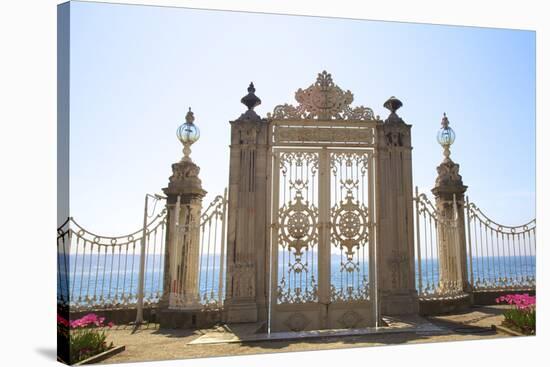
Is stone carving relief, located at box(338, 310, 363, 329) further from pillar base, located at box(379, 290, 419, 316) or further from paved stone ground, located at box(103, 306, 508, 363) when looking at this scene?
paved stone ground, located at box(103, 306, 508, 363)

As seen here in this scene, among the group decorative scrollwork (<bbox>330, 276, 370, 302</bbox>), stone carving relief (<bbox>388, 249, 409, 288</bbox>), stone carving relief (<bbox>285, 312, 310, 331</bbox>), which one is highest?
stone carving relief (<bbox>388, 249, 409, 288</bbox>)

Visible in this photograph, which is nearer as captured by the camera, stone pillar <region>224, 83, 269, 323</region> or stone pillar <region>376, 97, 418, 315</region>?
stone pillar <region>224, 83, 269, 323</region>

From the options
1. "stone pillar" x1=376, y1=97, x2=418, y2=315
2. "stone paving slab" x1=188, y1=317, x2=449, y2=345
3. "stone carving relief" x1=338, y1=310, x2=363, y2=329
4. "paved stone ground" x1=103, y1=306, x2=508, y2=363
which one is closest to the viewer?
"paved stone ground" x1=103, y1=306, x2=508, y2=363

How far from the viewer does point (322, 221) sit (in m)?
6.29

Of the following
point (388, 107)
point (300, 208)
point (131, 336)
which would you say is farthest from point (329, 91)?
point (131, 336)

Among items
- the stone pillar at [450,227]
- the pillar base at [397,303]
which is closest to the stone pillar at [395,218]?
the pillar base at [397,303]

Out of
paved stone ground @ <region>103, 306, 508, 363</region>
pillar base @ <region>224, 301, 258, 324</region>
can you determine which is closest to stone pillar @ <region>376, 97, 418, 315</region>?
paved stone ground @ <region>103, 306, 508, 363</region>

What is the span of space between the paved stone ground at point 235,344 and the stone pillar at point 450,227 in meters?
0.93

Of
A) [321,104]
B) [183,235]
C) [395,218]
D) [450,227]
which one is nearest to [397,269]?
[395,218]

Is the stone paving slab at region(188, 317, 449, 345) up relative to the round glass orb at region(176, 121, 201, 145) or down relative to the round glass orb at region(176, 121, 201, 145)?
down

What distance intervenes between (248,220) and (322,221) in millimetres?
951

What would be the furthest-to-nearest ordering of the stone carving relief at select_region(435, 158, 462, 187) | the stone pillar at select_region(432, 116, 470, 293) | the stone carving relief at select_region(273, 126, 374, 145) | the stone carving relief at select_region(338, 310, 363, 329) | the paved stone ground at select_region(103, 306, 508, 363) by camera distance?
the stone carving relief at select_region(435, 158, 462, 187) → the stone pillar at select_region(432, 116, 470, 293) → the stone carving relief at select_region(273, 126, 374, 145) → the stone carving relief at select_region(338, 310, 363, 329) → the paved stone ground at select_region(103, 306, 508, 363)

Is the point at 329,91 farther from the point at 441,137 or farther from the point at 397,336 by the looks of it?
the point at 397,336

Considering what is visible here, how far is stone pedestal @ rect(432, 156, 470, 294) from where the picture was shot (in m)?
7.16
